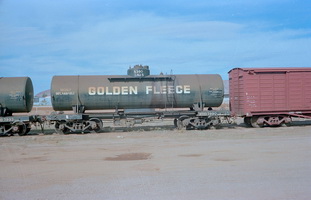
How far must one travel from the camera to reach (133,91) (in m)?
16.4

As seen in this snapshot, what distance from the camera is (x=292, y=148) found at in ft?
32.8

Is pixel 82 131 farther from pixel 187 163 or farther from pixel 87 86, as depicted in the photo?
pixel 187 163

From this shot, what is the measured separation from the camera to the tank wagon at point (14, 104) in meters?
15.9

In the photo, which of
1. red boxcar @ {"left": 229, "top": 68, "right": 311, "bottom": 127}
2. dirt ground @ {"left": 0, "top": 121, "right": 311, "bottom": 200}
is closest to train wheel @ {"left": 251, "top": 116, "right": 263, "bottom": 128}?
red boxcar @ {"left": 229, "top": 68, "right": 311, "bottom": 127}

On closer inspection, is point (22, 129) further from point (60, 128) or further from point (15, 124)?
point (60, 128)

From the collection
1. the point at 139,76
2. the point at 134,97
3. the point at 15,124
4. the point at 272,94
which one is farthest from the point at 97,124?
the point at 272,94

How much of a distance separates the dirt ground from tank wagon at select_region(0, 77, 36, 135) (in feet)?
16.2

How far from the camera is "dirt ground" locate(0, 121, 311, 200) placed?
19.0ft

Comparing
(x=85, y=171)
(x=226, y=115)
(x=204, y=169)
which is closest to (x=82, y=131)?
(x=226, y=115)

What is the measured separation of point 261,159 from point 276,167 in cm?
92

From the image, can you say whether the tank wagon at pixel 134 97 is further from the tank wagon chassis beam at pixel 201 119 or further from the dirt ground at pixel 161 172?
the dirt ground at pixel 161 172

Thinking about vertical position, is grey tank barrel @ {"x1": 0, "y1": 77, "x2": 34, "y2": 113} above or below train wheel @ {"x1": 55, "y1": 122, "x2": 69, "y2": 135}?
above

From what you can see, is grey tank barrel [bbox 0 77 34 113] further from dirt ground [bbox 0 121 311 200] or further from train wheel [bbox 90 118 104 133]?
dirt ground [bbox 0 121 311 200]

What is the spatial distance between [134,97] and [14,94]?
6.31m
